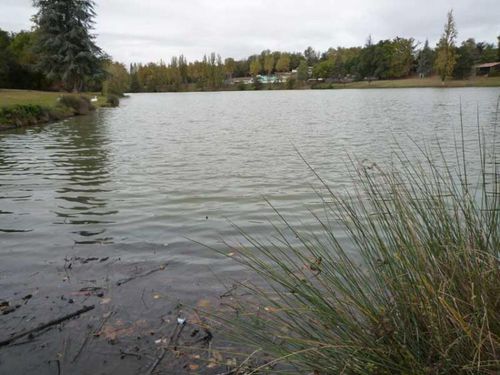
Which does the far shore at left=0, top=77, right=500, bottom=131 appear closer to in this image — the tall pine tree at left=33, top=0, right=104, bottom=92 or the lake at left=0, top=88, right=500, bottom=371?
the tall pine tree at left=33, top=0, right=104, bottom=92

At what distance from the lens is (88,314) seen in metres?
3.76

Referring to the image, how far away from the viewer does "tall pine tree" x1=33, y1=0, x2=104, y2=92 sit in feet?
139

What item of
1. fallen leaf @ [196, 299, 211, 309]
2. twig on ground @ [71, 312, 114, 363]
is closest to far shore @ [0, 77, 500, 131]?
twig on ground @ [71, 312, 114, 363]

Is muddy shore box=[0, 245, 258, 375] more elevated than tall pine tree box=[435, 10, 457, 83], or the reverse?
tall pine tree box=[435, 10, 457, 83]

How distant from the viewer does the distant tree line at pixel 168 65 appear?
43.0 metres

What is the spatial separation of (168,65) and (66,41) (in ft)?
370

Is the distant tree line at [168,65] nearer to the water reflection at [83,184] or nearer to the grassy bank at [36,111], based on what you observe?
the grassy bank at [36,111]

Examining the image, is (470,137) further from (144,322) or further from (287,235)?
(144,322)

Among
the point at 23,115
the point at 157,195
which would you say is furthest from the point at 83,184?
the point at 23,115

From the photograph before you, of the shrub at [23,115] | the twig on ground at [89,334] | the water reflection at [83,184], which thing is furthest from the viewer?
the shrub at [23,115]

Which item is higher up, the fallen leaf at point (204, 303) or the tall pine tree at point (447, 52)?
the tall pine tree at point (447, 52)

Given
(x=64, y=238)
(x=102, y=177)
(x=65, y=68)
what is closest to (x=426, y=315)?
(x=64, y=238)

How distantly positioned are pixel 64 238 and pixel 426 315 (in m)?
5.08

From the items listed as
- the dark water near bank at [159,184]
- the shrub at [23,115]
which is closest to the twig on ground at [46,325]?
the dark water near bank at [159,184]
